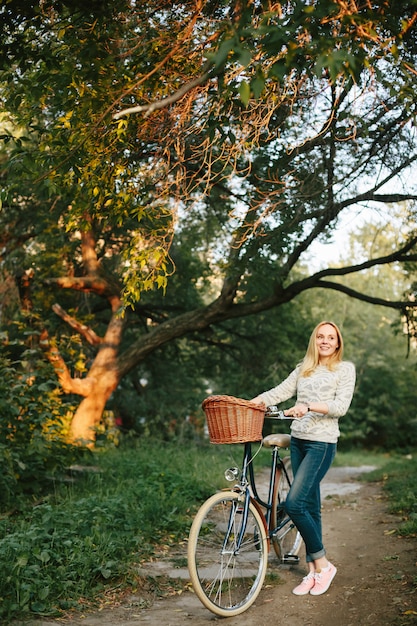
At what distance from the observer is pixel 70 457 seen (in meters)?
8.05

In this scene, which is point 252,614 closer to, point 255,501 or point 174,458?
point 255,501

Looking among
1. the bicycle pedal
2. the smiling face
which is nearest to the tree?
the smiling face

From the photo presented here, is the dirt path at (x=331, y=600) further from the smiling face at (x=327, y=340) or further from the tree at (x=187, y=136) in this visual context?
the tree at (x=187, y=136)

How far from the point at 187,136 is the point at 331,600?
3981 mm

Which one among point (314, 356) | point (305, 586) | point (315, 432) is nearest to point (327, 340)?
point (314, 356)

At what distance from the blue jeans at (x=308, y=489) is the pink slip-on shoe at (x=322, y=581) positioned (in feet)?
0.42

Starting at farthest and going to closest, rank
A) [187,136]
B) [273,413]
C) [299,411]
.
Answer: [187,136]
[273,413]
[299,411]

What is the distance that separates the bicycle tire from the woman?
341 mm

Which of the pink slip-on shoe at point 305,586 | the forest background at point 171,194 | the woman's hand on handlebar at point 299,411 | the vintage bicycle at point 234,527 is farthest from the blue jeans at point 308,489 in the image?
the forest background at point 171,194

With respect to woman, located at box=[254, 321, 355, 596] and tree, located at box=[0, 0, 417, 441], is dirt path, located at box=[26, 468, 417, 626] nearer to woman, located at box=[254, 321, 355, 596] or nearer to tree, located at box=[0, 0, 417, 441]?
woman, located at box=[254, 321, 355, 596]

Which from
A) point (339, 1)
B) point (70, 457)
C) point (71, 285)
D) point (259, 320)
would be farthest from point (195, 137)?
point (259, 320)

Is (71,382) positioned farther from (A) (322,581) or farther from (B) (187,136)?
(A) (322,581)

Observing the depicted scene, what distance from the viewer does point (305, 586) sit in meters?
4.81

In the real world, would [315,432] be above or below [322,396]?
below
